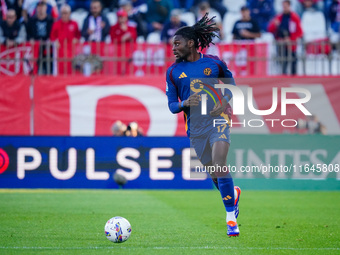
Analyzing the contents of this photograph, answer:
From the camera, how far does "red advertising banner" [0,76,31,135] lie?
55.5ft

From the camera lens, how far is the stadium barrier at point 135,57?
16594 millimetres

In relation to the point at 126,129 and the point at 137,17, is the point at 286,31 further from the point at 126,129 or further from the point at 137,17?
the point at 126,129

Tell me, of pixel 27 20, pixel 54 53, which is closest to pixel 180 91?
pixel 54 53

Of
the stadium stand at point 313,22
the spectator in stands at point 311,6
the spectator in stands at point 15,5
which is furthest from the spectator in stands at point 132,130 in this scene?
the spectator in stands at point 311,6

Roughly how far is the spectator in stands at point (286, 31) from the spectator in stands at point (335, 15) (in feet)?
5.82

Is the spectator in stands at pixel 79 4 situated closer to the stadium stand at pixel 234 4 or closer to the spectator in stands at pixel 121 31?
the spectator in stands at pixel 121 31

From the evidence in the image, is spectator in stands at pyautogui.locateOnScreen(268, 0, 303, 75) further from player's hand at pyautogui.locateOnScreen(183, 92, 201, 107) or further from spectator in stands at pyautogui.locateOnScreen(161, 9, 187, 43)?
player's hand at pyautogui.locateOnScreen(183, 92, 201, 107)

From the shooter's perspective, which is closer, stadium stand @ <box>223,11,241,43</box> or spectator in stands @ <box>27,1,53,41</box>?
spectator in stands @ <box>27,1,53,41</box>

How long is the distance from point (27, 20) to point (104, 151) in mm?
4953

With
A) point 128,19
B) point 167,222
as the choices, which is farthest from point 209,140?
point 128,19

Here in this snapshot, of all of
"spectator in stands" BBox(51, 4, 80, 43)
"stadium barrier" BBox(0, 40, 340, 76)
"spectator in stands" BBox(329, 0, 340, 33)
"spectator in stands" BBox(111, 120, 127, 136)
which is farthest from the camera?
"spectator in stands" BBox(329, 0, 340, 33)

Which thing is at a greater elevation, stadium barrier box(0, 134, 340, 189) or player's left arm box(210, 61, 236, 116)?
player's left arm box(210, 61, 236, 116)

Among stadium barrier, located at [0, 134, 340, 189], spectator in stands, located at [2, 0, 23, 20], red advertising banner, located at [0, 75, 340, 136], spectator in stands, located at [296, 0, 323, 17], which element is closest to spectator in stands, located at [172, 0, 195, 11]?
spectator in stands, located at [296, 0, 323, 17]

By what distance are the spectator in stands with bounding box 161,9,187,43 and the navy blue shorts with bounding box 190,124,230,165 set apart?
31.5ft
